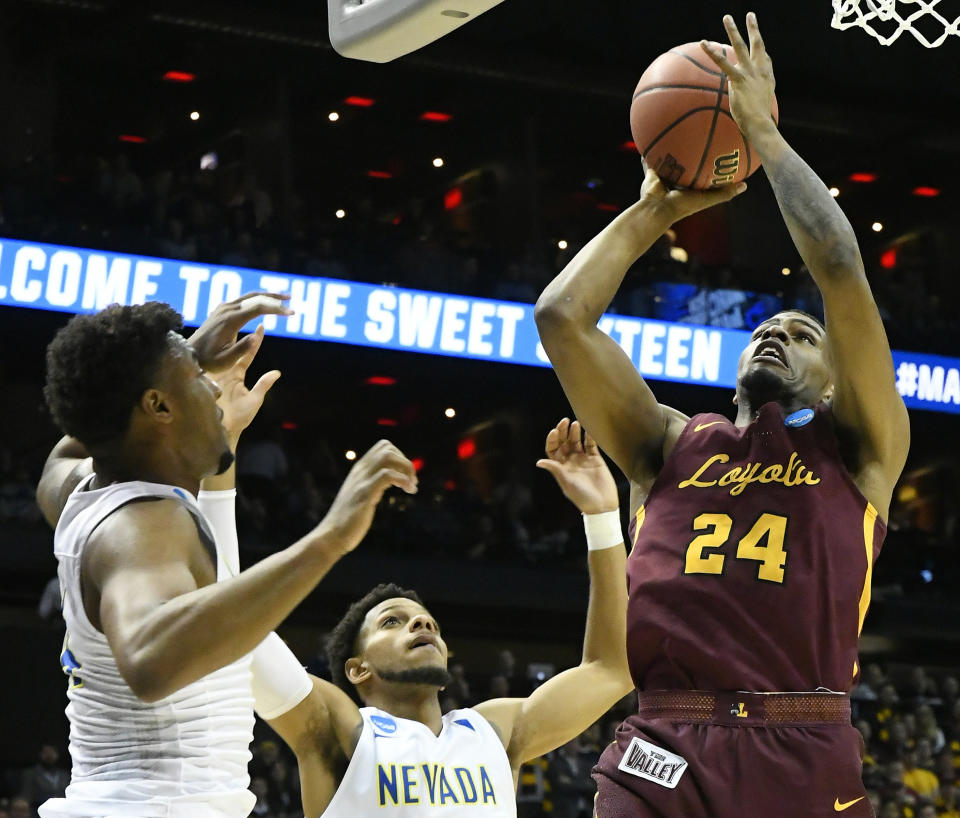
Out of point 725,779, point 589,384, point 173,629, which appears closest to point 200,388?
point 173,629

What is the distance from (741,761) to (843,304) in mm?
1060

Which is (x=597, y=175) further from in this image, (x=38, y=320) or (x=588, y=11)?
(x=38, y=320)

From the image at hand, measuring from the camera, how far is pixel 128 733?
2.71 metres

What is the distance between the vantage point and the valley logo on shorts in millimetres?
3375

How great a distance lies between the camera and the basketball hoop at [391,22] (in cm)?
395

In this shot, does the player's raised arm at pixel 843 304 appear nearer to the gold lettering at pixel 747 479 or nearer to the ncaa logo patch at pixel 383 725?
Answer: the gold lettering at pixel 747 479

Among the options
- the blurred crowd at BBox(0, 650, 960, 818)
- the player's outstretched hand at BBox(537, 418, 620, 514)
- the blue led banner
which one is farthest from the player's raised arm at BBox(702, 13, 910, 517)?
the blue led banner

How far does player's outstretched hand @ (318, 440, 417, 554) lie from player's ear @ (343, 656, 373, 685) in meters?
2.56

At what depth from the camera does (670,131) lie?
13.1ft

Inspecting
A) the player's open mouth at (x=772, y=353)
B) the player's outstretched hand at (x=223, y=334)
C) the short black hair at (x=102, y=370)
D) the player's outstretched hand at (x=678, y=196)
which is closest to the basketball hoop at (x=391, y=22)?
the player's outstretched hand at (x=678, y=196)

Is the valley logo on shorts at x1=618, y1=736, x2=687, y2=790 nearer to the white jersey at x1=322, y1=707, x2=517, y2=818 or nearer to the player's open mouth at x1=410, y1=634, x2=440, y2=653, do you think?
the white jersey at x1=322, y1=707, x2=517, y2=818

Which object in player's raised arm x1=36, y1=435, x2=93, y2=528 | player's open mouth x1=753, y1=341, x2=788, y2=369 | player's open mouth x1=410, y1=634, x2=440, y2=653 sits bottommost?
player's open mouth x1=410, y1=634, x2=440, y2=653

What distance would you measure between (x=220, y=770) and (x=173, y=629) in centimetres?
50

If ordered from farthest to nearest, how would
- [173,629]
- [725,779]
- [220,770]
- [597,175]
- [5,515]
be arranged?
[597,175] < [5,515] < [725,779] < [220,770] < [173,629]
